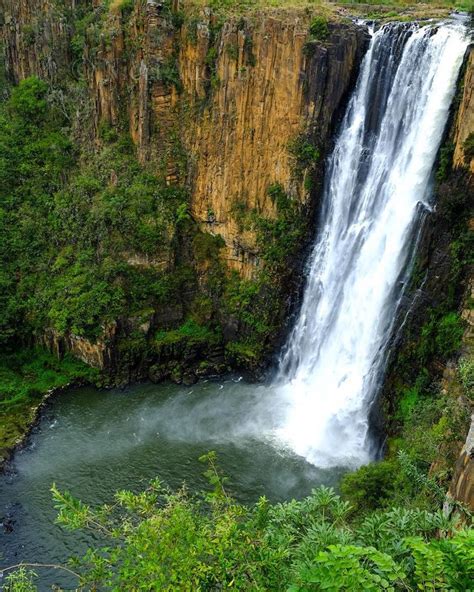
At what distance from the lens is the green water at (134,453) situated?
18.3 metres

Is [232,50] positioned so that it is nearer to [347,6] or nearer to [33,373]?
[347,6]

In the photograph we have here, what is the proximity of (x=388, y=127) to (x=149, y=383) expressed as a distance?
15128 millimetres

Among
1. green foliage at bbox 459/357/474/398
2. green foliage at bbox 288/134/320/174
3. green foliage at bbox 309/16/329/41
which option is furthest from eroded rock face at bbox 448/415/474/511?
green foliage at bbox 309/16/329/41

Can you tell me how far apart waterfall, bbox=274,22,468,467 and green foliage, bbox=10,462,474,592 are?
1184cm

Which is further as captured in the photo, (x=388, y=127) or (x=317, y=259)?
(x=317, y=259)

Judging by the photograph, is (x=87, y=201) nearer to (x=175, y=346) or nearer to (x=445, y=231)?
(x=175, y=346)

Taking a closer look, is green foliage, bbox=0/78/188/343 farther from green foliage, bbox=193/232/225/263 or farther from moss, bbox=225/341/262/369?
moss, bbox=225/341/262/369

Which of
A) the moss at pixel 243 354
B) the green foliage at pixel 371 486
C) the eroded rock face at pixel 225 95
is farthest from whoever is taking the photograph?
the moss at pixel 243 354

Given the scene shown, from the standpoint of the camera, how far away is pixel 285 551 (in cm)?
741

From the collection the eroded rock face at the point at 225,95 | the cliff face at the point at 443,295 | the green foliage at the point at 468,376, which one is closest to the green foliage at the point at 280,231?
the eroded rock face at the point at 225,95

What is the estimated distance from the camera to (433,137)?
19.0m

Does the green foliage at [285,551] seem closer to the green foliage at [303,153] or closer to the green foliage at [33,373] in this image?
the green foliage at [33,373]

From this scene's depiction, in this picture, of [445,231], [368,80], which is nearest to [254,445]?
[445,231]

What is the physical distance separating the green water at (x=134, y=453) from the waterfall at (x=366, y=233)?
134 centimetres
